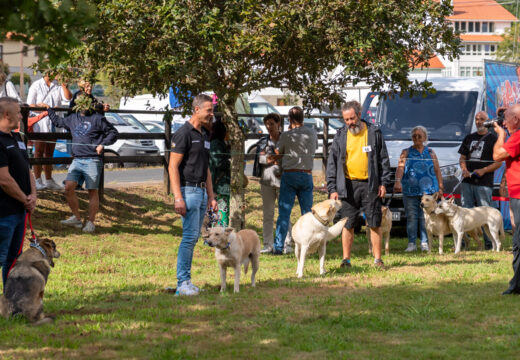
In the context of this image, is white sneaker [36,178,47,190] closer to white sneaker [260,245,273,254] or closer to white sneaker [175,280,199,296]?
white sneaker [260,245,273,254]

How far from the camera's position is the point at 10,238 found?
6.85m

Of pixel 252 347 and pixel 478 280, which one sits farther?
pixel 478 280

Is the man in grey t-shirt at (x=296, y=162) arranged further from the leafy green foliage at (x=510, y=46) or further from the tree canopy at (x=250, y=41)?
the leafy green foliage at (x=510, y=46)

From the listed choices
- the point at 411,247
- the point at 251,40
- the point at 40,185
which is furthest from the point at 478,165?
the point at 40,185

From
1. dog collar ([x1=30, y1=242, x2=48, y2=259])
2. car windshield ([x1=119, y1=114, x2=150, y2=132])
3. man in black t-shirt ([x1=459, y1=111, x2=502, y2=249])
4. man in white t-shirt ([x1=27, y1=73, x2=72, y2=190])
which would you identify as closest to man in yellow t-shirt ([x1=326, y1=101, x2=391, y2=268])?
man in black t-shirt ([x1=459, y1=111, x2=502, y2=249])

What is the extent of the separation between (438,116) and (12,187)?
363 inches

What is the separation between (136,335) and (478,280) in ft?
14.8

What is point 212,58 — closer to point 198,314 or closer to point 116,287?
point 116,287

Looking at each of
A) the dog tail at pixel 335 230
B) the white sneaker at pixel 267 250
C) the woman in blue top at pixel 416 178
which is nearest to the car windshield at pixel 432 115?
the woman in blue top at pixel 416 178

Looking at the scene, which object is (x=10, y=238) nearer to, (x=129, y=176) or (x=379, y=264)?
(x=379, y=264)

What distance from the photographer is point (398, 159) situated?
1305 centimetres

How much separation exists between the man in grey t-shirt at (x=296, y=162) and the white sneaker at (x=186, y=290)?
11.6ft

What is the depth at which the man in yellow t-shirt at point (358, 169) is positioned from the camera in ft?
30.9

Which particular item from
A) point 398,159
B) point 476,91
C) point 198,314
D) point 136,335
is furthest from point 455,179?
point 136,335
